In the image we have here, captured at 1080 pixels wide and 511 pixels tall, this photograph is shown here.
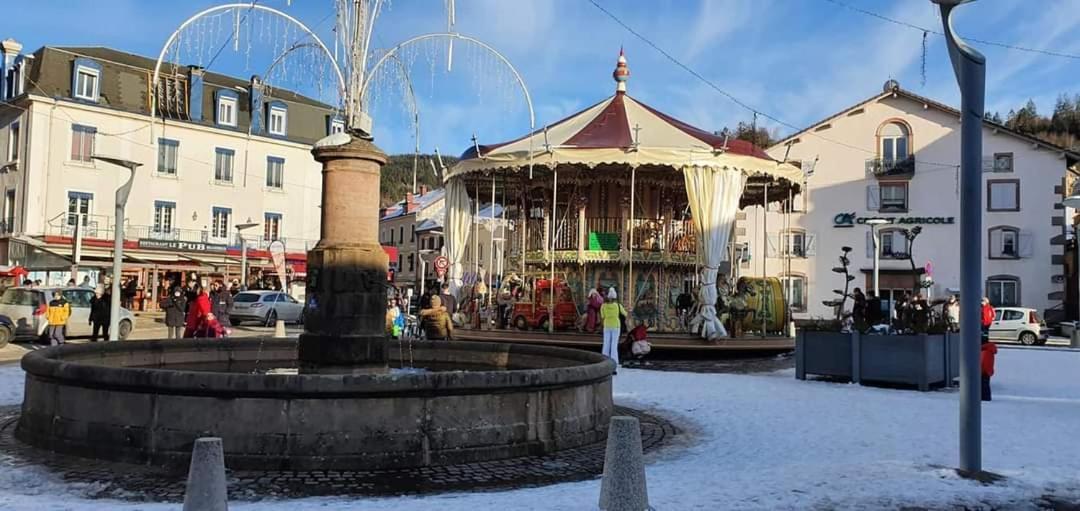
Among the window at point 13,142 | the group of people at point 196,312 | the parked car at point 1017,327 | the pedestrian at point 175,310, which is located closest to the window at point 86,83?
the window at point 13,142

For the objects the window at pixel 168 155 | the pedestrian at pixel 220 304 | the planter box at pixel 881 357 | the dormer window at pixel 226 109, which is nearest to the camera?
the planter box at pixel 881 357

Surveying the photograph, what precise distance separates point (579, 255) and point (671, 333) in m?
3.13

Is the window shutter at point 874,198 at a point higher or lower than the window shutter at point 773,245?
higher

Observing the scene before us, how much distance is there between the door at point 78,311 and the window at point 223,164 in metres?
21.1

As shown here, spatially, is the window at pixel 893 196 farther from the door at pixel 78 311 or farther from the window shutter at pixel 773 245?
the door at pixel 78 311

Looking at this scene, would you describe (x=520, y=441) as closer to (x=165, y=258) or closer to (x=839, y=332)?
(x=839, y=332)

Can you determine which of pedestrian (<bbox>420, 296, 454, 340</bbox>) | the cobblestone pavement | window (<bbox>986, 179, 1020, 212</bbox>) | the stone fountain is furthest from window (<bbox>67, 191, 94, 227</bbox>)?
window (<bbox>986, 179, 1020, 212</bbox>)

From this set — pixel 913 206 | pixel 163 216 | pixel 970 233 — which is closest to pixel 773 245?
pixel 913 206

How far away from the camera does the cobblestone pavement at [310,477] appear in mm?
6691

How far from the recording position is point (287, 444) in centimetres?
746

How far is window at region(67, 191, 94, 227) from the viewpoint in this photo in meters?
39.7

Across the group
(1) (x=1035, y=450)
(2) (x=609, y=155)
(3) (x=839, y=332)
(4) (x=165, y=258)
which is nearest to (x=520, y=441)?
(1) (x=1035, y=450)

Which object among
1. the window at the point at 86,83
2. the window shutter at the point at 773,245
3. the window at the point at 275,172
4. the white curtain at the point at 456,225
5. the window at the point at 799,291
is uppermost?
the window at the point at 86,83

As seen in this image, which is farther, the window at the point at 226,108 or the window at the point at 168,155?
the window at the point at 226,108
